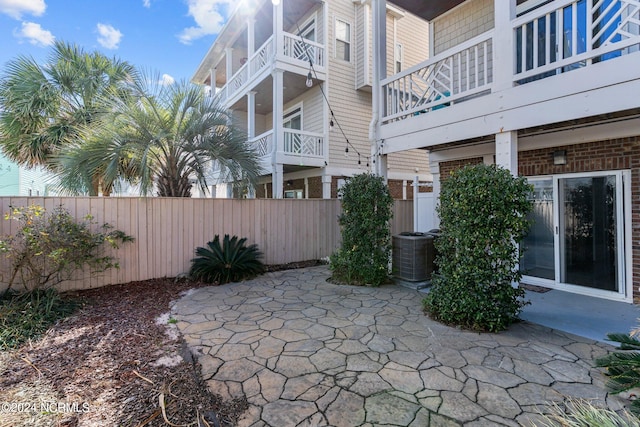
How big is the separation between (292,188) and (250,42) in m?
5.58

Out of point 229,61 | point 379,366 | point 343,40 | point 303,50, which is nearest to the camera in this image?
point 379,366

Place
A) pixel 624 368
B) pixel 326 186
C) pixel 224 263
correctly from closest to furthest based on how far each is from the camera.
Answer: pixel 624 368 < pixel 224 263 < pixel 326 186

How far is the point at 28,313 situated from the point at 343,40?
11.3 m

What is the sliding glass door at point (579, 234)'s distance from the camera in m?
4.81

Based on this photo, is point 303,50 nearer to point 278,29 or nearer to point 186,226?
point 278,29

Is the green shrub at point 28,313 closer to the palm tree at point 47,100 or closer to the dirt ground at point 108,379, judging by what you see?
the dirt ground at point 108,379

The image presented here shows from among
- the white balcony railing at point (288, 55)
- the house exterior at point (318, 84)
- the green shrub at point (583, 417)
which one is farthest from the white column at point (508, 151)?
the white balcony railing at point (288, 55)

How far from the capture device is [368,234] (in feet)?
19.6

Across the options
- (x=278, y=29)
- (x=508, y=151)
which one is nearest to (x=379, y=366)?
(x=508, y=151)

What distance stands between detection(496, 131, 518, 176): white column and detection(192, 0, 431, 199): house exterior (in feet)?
18.5

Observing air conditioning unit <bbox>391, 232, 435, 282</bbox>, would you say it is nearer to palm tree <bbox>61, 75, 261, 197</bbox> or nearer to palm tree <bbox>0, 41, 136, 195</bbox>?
palm tree <bbox>61, 75, 261, 197</bbox>

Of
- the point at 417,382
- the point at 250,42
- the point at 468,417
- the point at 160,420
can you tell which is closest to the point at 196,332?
the point at 160,420

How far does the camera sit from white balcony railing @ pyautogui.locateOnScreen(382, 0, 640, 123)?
3752 mm

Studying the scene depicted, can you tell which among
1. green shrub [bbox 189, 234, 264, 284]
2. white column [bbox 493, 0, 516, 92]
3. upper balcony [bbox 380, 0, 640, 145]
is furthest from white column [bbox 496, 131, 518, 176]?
green shrub [bbox 189, 234, 264, 284]
